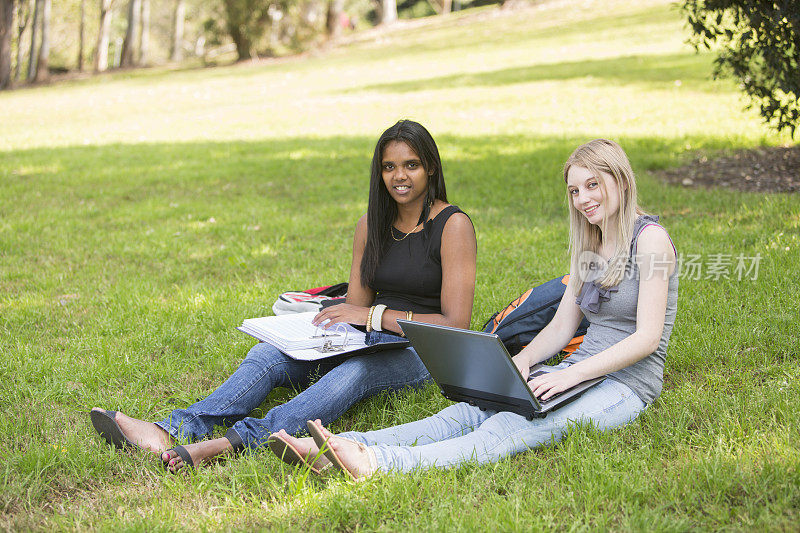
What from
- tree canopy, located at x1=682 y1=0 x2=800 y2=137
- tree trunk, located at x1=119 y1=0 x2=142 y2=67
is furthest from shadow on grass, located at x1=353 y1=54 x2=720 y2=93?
tree trunk, located at x1=119 y1=0 x2=142 y2=67

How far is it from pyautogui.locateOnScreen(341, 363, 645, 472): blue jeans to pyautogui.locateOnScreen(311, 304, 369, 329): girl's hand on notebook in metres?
0.76

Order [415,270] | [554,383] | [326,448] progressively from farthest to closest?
1. [415,270]
2. [554,383]
3. [326,448]

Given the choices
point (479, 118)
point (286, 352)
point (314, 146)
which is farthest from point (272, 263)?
point (479, 118)

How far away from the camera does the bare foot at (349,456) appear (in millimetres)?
2986

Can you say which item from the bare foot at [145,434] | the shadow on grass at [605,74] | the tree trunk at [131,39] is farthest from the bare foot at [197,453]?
the tree trunk at [131,39]

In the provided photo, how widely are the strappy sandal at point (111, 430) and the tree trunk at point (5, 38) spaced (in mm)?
30612

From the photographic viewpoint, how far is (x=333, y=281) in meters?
6.24

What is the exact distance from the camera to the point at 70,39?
161 ft

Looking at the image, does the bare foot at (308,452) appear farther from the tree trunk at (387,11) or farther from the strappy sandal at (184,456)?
the tree trunk at (387,11)

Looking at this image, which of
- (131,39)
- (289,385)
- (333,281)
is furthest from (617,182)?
(131,39)

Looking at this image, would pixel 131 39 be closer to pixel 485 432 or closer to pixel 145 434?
pixel 145 434

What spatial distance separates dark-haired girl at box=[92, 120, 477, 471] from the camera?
3490 millimetres

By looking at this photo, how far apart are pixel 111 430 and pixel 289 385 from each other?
889 mm

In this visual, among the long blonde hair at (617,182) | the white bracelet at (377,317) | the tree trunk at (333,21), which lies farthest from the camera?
the tree trunk at (333,21)
